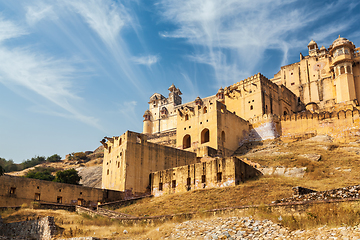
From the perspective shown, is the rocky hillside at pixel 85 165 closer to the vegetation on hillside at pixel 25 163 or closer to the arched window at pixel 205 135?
the vegetation on hillside at pixel 25 163

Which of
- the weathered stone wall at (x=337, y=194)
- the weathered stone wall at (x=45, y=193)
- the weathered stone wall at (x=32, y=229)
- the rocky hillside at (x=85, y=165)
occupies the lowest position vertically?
the weathered stone wall at (x=32, y=229)

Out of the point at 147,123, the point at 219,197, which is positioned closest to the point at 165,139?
the point at 147,123

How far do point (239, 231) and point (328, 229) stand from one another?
113 inches

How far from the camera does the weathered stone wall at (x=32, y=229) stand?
50.8 ft

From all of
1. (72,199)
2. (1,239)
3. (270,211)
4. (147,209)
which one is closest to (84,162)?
(72,199)

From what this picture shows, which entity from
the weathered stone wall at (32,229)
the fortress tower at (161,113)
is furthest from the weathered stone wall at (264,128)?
the fortress tower at (161,113)

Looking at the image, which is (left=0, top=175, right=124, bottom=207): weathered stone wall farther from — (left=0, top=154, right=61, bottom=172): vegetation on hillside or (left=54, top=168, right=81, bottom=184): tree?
(left=0, top=154, right=61, bottom=172): vegetation on hillside

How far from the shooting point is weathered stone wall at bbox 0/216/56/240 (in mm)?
15469

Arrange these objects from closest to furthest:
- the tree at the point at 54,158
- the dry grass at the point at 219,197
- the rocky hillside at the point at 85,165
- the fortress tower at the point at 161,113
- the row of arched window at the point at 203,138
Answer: the dry grass at the point at 219,197 → the row of arched window at the point at 203,138 → the rocky hillside at the point at 85,165 → the tree at the point at 54,158 → the fortress tower at the point at 161,113

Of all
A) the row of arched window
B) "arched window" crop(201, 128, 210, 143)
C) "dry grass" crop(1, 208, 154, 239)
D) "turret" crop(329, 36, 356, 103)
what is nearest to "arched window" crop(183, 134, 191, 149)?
the row of arched window

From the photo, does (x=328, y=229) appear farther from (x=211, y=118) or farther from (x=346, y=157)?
(x=211, y=118)

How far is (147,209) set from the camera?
73.7 ft

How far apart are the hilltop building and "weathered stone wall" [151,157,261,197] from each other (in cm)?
7

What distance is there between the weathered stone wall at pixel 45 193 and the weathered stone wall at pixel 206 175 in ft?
15.0
